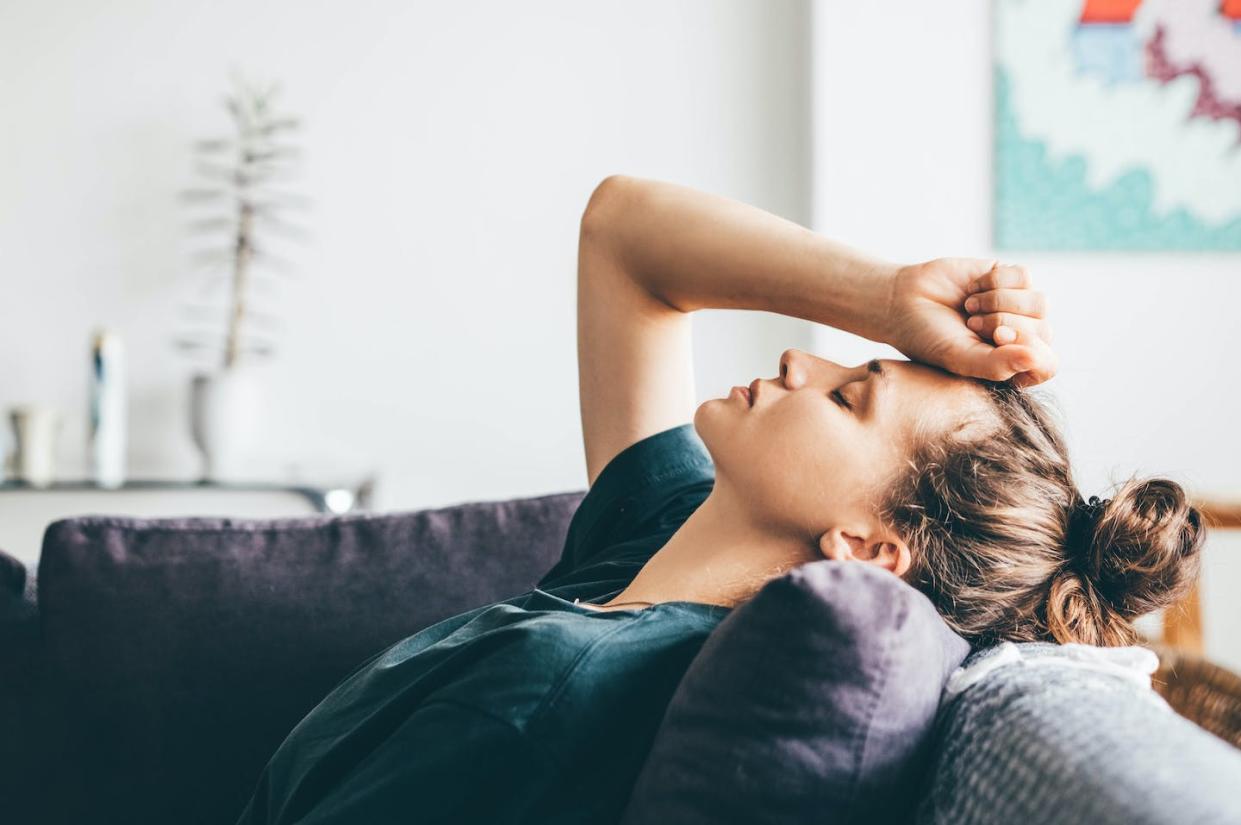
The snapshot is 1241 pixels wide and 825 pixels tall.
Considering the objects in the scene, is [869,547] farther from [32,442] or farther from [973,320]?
[32,442]

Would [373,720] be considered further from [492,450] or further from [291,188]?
[291,188]

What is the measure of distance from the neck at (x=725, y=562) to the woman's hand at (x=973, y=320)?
22 centimetres

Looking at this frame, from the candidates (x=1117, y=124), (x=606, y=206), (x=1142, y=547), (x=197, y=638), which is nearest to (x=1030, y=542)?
(x=1142, y=547)

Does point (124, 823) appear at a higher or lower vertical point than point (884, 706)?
lower

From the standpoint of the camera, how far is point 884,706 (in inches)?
25.7

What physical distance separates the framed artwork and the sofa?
1.88m

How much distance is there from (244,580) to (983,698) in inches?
32.7

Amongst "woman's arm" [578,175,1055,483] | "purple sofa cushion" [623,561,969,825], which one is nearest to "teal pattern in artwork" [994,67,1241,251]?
"woman's arm" [578,175,1055,483]

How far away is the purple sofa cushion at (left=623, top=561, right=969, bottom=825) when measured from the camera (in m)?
0.64

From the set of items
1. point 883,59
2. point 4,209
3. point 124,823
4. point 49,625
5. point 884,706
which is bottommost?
point 124,823

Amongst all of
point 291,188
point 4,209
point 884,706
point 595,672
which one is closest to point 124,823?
point 595,672

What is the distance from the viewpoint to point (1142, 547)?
935mm

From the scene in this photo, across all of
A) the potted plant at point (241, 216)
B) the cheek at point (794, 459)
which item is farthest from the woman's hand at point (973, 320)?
the potted plant at point (241, 216)

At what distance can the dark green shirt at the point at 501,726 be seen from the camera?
30.0 inches
